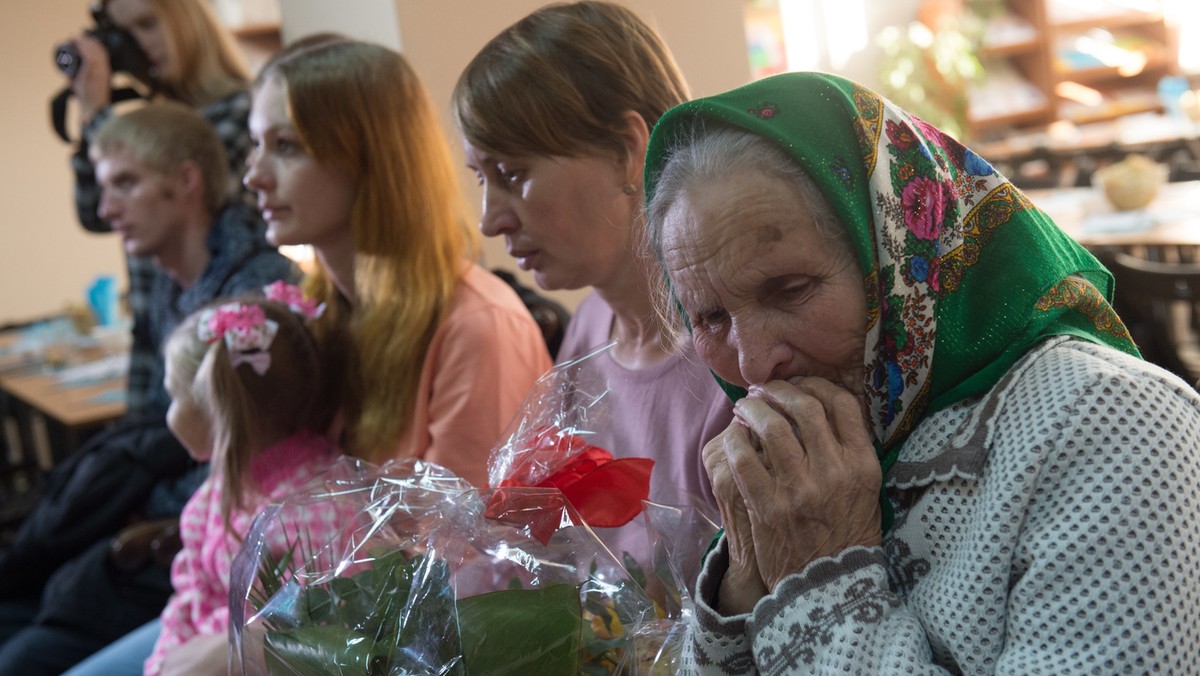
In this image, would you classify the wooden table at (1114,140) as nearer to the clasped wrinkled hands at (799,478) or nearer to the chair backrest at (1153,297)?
the chair backrest at (1153,297)

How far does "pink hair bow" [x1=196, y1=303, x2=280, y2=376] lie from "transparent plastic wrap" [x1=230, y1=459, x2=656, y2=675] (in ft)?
2.71

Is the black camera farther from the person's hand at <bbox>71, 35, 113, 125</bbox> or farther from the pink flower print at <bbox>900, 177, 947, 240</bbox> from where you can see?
the pink flower print at <bbox>900, 177, 947, 240</bbox>

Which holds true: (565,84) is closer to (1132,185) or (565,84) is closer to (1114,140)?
(1132,185)

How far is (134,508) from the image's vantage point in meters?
2.79

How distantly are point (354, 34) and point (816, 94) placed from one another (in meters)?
1.80

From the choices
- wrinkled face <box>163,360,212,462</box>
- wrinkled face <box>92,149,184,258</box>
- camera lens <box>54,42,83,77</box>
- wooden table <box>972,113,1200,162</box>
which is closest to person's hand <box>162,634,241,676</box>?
wrinkled face <box>163,360,212,462</box>

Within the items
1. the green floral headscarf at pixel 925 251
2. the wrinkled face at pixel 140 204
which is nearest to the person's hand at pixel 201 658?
the green floral headscarf at pixel 925 251

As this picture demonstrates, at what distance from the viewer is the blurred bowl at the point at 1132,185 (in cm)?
390

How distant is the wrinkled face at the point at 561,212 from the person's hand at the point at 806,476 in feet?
1.91

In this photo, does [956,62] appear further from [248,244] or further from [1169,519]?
[1169,519]

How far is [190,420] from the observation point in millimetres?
1993

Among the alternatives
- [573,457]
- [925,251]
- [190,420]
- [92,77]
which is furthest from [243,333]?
[92,77]

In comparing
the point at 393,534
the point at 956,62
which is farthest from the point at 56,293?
the point at 393,534

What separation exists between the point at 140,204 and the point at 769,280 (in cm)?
245
